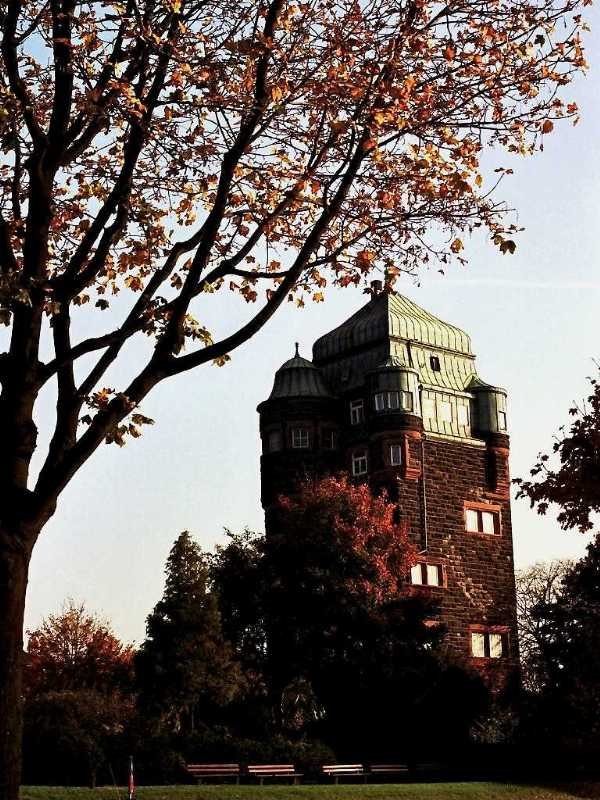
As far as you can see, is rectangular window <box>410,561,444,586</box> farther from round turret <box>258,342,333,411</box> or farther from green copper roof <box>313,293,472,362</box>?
green copper roof <box>313,293,472,362</box>

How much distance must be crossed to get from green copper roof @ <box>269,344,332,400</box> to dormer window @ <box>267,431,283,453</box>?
1752 millimetres

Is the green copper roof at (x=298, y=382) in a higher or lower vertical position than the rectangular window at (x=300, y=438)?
higher

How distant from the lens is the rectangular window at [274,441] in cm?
6475

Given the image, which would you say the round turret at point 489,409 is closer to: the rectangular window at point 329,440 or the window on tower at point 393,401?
the window on tower at point 393,401

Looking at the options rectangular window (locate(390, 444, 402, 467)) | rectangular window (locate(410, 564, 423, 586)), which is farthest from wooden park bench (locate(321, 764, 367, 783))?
rectangular window (locate(390, 444, 402, 467))

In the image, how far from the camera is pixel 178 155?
41.5 feet

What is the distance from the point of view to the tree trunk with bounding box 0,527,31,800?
10.5 metres

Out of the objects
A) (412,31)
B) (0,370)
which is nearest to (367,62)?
(412,31)

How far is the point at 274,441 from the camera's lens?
213ft

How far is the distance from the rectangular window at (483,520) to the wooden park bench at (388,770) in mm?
23274

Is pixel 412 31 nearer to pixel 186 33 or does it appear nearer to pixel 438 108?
pixel 438 108

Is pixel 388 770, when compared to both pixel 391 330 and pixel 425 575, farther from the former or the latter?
pixel 391 330

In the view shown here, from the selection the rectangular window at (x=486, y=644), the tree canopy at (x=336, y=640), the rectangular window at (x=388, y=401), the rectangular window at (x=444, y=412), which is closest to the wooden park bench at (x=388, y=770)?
the tree canopy at (x=336, y=640)

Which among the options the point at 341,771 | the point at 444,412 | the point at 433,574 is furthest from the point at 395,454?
the point at 341,771
